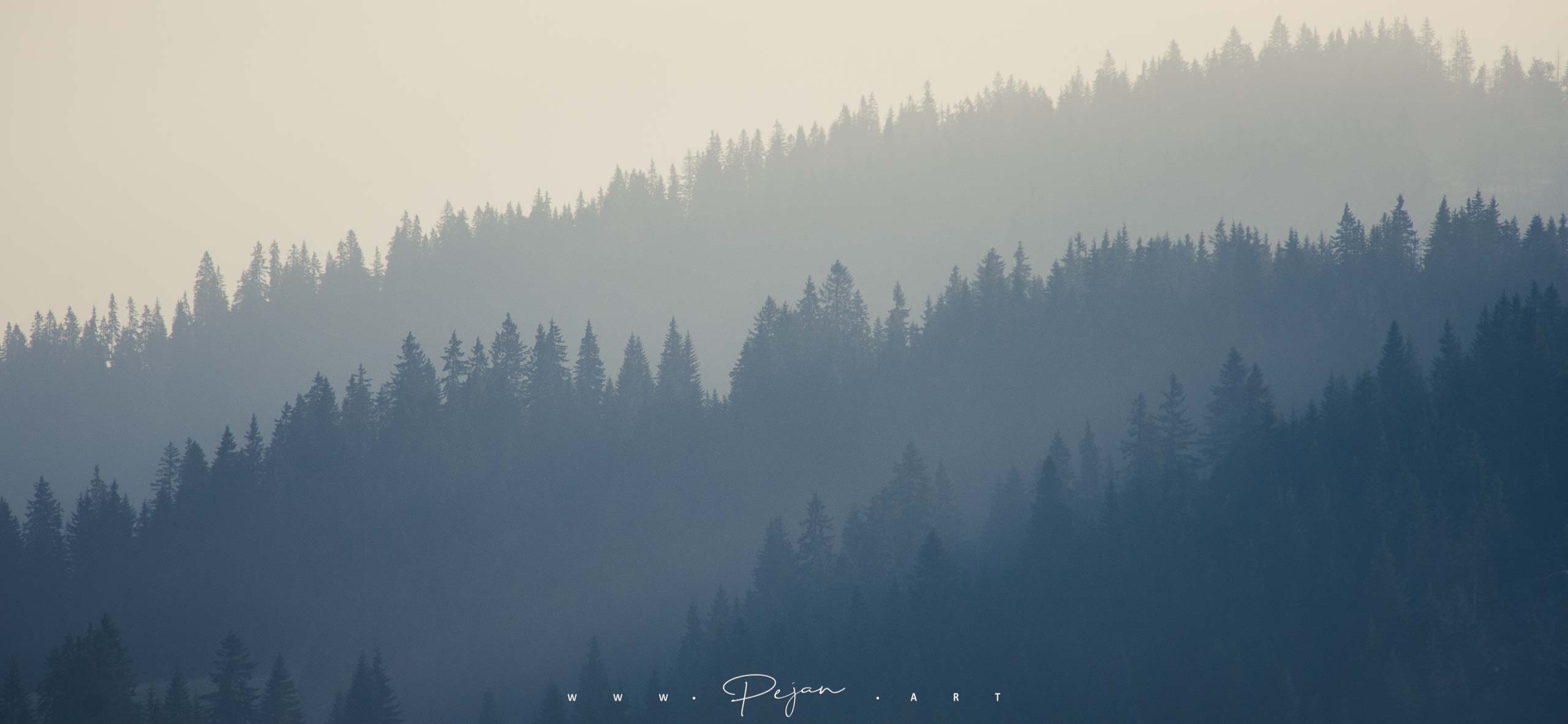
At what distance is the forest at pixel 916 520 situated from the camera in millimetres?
72500

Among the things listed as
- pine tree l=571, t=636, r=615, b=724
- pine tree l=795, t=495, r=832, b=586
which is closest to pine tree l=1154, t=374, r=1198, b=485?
pine tree l=795, t=495, r=832, b=586

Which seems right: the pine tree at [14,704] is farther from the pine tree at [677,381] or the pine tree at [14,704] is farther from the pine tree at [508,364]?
the pine tree at [677,381]

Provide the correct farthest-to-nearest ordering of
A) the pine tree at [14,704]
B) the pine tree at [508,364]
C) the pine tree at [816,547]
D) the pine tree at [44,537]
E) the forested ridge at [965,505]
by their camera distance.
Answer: the pine tree at [508,364] → the pine tree at [44,537] → the pine tree at [816,547] → the forested ridge at [965,505] → the pine tree at [14,704]

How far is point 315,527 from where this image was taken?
3701 inches

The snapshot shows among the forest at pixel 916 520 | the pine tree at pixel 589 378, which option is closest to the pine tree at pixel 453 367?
the forest at pixel 916 520

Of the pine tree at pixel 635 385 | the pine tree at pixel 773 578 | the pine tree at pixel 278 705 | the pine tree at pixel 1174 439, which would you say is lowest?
the pine tree at pixel 278 705

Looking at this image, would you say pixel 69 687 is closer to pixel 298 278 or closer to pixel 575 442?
pixel 575 442

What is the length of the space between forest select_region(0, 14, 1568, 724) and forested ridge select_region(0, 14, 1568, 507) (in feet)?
53.9

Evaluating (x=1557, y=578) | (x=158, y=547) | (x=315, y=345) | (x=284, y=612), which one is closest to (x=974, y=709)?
(x=1557, y=578)

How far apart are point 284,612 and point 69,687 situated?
65.9 feet

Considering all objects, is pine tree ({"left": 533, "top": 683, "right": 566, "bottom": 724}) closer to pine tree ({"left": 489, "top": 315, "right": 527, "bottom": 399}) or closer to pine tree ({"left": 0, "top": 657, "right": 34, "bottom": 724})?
pine tree ({"left": 0, "top": 657, "right": 34, "bottom": 724})

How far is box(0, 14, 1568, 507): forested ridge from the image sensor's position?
155875 mm

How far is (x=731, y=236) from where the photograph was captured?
598 feet

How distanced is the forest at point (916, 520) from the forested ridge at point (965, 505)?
257 millimetres
